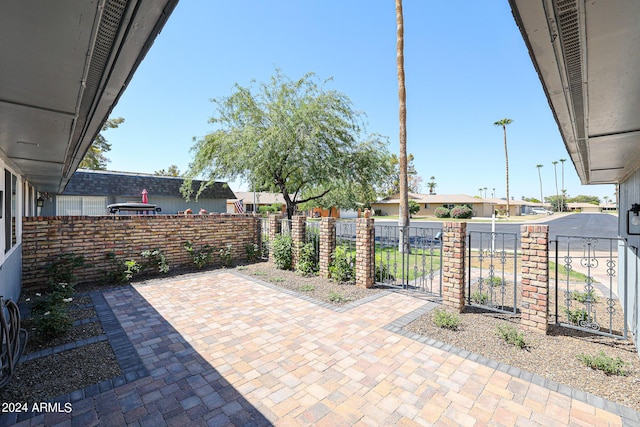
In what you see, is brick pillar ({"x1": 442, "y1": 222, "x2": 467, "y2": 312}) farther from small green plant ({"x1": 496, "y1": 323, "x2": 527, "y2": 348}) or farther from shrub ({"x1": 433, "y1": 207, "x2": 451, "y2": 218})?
shrub ({"x1": 433, "y1": 207, "x2": 451, "y2": 218})

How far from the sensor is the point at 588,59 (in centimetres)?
141

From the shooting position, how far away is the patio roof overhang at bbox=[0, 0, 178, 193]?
1193mm

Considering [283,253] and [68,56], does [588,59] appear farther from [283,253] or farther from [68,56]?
[283,253]

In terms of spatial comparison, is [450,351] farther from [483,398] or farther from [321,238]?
[321,238]

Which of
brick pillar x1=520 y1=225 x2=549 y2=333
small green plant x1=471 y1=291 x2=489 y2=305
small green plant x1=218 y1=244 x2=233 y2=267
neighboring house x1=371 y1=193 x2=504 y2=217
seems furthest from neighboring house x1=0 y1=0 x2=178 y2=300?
neighboring house x1=371 y1=193 x2=504 y2=217

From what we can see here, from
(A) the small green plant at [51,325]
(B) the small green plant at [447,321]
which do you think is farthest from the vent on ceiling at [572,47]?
(A) the small green plant at [51,325]

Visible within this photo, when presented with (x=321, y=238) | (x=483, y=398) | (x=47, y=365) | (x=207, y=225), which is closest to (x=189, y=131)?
(x=207, y=225)

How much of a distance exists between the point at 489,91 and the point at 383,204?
36.1m

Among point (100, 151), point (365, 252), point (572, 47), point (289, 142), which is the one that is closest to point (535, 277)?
point (365, 252)

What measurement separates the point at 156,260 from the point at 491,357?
8.05 m

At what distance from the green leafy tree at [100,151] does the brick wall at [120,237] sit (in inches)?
862

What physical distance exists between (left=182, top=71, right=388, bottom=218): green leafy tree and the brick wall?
10.8 feet

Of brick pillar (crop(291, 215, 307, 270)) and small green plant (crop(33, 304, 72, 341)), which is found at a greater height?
brick pillar (crop(291, 215, 307, 270))

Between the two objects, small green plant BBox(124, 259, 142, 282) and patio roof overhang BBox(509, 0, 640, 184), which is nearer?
patio roof overhang BBox(509, 0, 640, 184)
